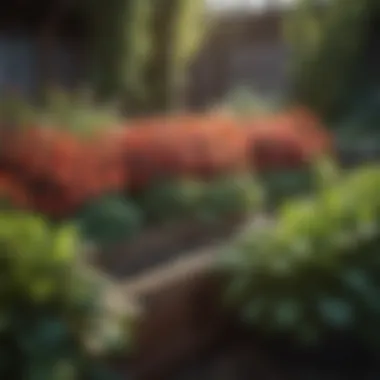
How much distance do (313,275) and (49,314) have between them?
1.25m

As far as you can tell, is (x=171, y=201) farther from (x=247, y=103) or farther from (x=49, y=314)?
(x=247, y=103)

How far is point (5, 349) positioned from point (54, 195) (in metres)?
1.83

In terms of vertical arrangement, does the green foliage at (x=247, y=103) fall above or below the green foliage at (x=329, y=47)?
below

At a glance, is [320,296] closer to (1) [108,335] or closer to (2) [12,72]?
(1) [108,335]

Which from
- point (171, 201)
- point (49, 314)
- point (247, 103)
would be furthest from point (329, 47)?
point (49, 314)

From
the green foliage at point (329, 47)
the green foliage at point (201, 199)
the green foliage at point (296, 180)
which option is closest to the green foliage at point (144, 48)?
the green foliage at point (329, 47)

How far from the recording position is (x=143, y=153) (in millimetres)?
6055

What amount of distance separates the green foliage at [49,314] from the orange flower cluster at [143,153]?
52.1 inches

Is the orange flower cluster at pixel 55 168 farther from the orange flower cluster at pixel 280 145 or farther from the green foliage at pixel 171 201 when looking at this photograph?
the orange flower cluster at pixel 280 145

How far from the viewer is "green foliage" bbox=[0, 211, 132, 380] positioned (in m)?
3.35

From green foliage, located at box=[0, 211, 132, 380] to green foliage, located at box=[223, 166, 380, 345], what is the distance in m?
0.71

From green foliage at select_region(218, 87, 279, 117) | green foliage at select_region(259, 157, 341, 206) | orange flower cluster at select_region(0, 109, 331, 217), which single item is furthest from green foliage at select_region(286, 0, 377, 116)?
green foliage at select_region(259, 157, 341, 206)

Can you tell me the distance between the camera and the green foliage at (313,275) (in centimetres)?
402

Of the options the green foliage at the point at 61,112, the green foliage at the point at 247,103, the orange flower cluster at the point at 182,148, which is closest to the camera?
the green foliage at the point at 61,112
